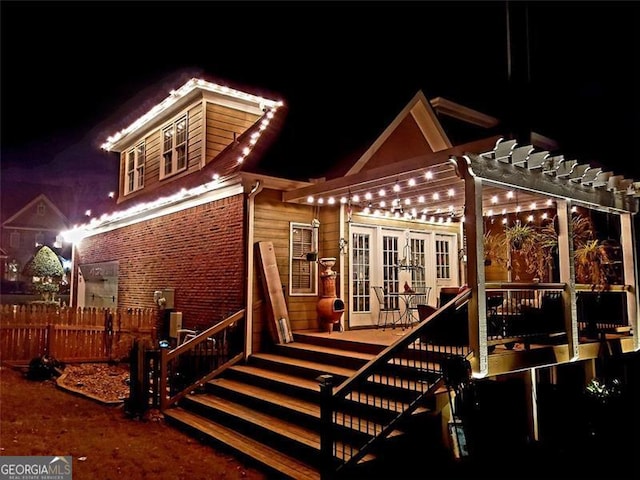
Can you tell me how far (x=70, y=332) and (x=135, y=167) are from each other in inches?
251

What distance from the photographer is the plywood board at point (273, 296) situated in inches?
346

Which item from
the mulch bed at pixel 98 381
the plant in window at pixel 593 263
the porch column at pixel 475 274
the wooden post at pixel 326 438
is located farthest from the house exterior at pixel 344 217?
the wooden post at pixel 326 438

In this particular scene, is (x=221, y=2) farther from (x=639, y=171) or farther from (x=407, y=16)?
(x=639, y=171)

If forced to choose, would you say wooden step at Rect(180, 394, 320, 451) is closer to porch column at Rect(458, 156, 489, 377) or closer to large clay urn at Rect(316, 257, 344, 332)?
porch column at Rect(458, 156, 489, 377)

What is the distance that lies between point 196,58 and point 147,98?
95.0 inches

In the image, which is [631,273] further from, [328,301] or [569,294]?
[328,301]

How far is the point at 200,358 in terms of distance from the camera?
841 cm

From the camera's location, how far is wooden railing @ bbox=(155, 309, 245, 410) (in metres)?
Answer: 7.87

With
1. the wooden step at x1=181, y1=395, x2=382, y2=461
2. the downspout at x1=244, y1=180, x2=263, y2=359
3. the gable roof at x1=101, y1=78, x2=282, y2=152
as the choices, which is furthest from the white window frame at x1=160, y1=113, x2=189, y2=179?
the wooden step at x1=181, y1=395, x2=382, y2=461

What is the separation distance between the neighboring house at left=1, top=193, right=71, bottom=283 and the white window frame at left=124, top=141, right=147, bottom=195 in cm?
2361

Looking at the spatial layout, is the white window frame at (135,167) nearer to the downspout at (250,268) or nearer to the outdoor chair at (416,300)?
the downspout at (250,268)

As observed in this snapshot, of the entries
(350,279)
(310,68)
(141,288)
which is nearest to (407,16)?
(310,68)

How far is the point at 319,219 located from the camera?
1021cm

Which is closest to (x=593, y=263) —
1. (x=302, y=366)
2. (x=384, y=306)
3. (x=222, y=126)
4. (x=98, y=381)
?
(x=384, y=306)
